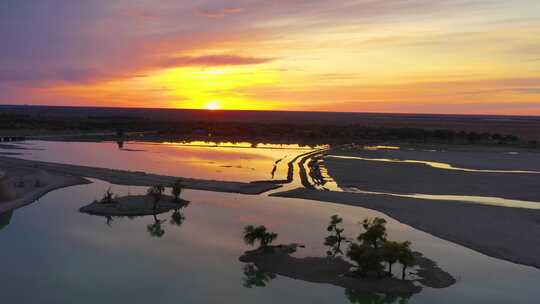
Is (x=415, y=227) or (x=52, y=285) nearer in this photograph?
(x=52, y=285)

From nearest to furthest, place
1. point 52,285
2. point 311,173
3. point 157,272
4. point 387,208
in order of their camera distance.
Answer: point 52,285
point 157,272
point 387,208
point 311,173

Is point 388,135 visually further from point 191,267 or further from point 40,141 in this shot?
point 191,267

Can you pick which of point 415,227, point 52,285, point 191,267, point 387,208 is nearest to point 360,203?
point 387,208

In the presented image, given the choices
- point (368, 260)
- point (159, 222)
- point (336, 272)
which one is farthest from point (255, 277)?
point (159, 222)

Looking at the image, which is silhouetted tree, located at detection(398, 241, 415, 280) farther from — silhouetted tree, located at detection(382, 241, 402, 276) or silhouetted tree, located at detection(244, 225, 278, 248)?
silhouetted tree, located at detection(244, 225, 278, 248)

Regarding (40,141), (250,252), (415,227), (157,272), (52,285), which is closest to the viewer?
(52,285)

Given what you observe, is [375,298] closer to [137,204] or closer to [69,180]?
[137,204]
